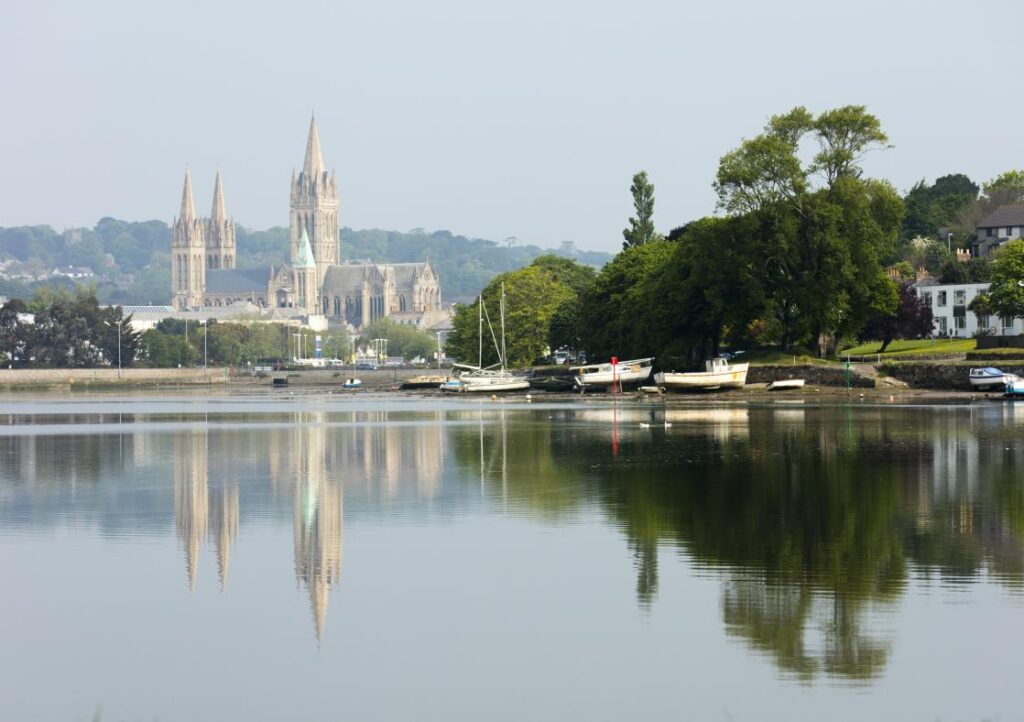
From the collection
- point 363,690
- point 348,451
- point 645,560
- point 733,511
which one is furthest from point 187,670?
point 348,451

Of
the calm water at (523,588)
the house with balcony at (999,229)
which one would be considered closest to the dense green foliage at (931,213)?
the house with balcony at (999,229)

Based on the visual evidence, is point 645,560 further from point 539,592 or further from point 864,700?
point 864,700

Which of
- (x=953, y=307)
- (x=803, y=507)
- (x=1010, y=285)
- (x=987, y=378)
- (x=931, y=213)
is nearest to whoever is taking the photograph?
(x=803, y=507)

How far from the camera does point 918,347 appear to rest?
360ft

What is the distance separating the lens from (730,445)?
48875 millimetres

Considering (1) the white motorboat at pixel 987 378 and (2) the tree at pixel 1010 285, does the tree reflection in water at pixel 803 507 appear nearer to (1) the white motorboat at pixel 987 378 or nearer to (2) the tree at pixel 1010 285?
(1) the white motorboat at pixel 987 378

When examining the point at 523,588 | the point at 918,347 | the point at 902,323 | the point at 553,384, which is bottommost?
the point at 523,588

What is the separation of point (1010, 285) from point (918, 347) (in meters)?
13.2

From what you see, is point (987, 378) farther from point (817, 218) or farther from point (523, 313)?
point (523, 313)

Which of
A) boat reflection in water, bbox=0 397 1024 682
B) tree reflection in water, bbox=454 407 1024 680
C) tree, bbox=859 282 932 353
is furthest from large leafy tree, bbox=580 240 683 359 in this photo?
tree reflection in water, bbox=454 407 1024 680

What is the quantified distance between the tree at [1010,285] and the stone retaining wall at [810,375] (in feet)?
44.6

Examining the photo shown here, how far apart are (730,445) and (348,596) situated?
28.8 meters

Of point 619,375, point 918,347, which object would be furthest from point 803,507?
point 918,347

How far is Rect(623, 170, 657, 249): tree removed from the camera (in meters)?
148
